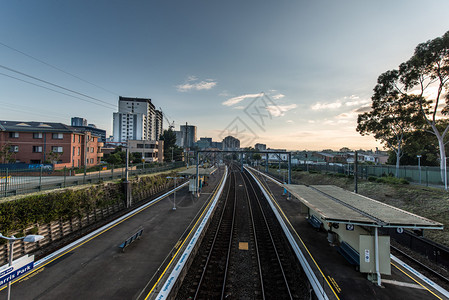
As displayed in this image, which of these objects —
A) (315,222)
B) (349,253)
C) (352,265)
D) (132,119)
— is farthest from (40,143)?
(132,119)

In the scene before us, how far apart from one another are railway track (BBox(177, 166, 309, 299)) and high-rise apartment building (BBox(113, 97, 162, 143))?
441 ft

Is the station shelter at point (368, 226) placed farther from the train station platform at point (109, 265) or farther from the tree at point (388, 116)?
the tree at point (388, 116)

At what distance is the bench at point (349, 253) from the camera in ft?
36.9

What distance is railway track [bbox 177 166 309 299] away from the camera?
10.1m

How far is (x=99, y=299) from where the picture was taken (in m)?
8.62

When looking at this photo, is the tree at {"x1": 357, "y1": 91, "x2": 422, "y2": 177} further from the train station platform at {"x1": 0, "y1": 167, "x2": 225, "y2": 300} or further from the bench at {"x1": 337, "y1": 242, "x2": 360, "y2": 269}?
the train station platform at {"x1": 0, "y1": 167, "x2": 225, "y2": 300}

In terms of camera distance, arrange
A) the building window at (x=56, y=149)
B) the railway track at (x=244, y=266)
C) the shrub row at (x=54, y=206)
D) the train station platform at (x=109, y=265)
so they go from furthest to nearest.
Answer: the building window at (x=56, y=149) → the shrub row at (x=54, y=206) → the railway track at (x=244, y=266) → the train station platform at (x=109, y=265)

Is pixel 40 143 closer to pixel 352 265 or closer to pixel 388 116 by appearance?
pixel 352 265

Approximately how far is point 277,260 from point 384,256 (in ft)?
19.2

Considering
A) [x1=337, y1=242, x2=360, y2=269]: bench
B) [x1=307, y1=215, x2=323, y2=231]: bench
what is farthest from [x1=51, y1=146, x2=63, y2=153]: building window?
[x1=337, y1=242, x2=360, y2=269]: bench

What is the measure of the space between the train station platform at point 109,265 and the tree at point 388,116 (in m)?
34.3

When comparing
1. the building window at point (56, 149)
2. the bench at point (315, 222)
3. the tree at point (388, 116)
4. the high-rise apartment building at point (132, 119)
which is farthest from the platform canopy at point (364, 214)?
the high-rise apartment building at point (132, 119)

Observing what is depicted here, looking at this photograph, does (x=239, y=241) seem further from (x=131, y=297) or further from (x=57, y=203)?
(x=57, y=203)

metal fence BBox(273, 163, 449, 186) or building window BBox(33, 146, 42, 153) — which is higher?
building window BBox(33, 146, 42, 153)
